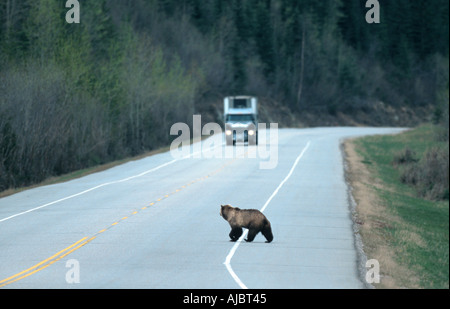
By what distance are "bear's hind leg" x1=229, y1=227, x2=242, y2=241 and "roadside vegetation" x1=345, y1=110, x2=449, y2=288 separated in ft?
9.84

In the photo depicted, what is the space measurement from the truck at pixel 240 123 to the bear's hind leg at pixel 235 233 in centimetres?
3524

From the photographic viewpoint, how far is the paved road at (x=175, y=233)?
14.1 meters

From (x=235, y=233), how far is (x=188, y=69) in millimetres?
68107

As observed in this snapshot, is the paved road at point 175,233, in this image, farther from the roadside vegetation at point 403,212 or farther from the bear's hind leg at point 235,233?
the roadside vegetation at point 403,212

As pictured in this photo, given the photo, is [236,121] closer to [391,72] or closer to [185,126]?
[185,126]

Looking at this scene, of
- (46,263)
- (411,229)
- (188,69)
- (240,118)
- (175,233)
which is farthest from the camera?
(188,69)

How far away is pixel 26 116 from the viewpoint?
126ft

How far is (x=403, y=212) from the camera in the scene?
29.0 m

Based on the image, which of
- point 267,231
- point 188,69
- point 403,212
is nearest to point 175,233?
point 267,231

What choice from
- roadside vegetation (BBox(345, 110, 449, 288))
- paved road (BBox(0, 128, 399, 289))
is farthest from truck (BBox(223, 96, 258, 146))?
paved road (BBox(0, 128, 399, 289))

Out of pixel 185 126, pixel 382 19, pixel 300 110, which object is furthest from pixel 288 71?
pixel 185 126

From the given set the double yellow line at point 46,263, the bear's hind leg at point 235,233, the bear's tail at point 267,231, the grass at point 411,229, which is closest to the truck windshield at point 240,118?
the grass at point 411,229

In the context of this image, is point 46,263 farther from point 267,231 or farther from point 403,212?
point 403,212

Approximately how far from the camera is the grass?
16.7 m
